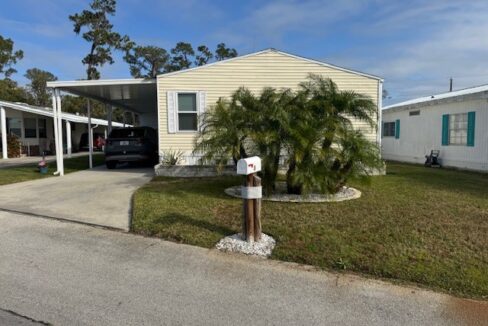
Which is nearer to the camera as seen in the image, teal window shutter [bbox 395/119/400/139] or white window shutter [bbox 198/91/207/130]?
white window shutter [bbox 198/91/207/130]

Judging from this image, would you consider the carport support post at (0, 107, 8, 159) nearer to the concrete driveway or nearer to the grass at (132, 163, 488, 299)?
the concrete driveway

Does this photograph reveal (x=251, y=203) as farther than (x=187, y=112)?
No

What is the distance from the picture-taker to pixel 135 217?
20.9 feet

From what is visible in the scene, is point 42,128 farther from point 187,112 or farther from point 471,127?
point 471,127

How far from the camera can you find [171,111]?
459 inches

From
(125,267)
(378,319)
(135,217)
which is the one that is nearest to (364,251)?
(378,319)

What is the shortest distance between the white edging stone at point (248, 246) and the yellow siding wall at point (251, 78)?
693 centimetres

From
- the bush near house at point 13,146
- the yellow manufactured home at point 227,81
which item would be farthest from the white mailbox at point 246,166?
the bush near house at point 13,146

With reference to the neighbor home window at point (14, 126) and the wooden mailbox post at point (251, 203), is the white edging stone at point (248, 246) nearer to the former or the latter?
the wooden mailbox post at point (251, 203)

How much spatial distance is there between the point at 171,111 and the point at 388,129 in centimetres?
1252

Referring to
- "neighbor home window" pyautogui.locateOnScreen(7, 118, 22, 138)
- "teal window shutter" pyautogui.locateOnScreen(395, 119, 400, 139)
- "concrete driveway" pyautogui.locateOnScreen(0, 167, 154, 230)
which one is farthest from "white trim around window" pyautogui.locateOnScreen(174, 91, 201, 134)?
"neighbor home window" pyautogui.locateOnScreen(7, 118, 22, 138)

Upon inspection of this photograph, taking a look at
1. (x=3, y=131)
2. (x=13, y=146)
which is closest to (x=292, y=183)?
(x=3, y=131)

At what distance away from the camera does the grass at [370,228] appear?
14.1ft

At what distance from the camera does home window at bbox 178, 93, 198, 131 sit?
11.8 metres
